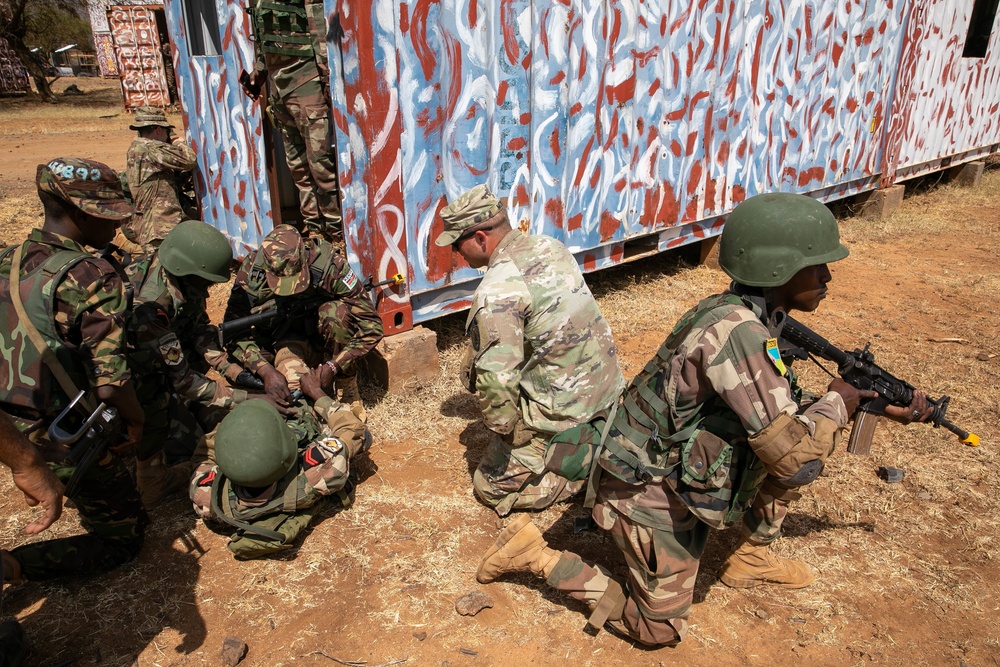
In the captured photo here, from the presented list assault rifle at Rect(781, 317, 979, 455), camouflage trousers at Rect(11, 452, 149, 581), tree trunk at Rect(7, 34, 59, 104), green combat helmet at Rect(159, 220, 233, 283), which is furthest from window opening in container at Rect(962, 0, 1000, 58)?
tree trunk at Rect(7, 34, 59, 104)

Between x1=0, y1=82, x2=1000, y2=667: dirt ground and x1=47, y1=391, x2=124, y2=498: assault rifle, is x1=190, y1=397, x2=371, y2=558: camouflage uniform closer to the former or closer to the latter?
x1=0, y1=82, x2=1000, y2=667: dirt ground

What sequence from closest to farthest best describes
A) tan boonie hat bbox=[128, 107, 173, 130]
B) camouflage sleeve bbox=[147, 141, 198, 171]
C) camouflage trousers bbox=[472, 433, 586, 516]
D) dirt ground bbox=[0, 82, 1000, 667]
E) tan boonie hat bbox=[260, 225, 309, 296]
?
dirt ground bbox=[0, 82, 1000, 667] < camouflage trousers bbox=[472, 433, 586, 516] < tan boonie hat bbox=[260, 225, 309, 296] < camouflage sleeve bbox=[147, 141, 198, 171] < tan boonie hat bbox=[128, 107, 173, 130]

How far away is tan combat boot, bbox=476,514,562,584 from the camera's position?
3061mm

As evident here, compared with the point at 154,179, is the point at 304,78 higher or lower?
higher

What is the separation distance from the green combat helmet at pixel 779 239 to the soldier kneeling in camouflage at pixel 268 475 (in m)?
2.31

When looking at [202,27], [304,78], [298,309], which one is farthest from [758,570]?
[202,27]

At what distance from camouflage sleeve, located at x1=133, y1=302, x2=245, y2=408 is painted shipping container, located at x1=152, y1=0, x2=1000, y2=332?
1.40 meters

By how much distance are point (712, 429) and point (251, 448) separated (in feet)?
7.02

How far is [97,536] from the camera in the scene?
337cm

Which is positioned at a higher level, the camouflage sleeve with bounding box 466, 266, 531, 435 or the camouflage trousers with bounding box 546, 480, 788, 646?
the camouflage sleeve with bounding box 466, 266, 531, 435

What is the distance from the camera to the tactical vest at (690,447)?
2545mm

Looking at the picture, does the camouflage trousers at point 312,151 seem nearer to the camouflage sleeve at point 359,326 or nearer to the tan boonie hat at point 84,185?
the camouflage sleeve at point 359,326

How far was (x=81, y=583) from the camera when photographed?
3342 millimetres

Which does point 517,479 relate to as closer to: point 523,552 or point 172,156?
point 523,552
